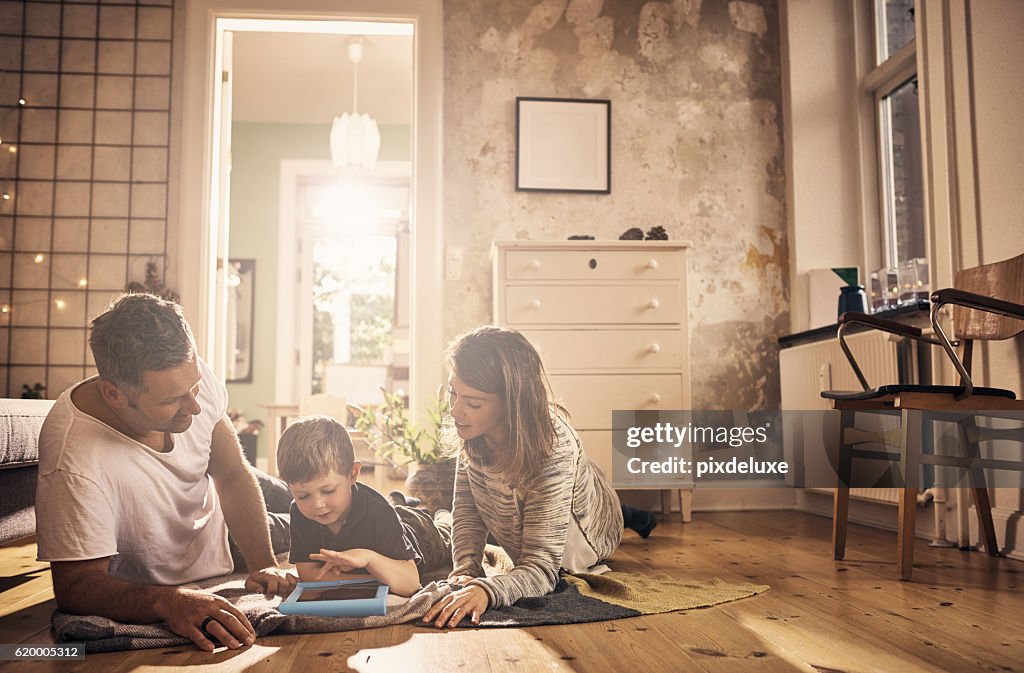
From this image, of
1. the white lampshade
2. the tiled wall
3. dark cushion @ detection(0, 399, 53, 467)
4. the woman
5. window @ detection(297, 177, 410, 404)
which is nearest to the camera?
the woman

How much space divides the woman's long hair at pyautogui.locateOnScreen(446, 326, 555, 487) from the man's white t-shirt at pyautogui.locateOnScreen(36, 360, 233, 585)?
53cm

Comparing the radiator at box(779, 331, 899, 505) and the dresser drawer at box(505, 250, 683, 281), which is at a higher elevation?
the dresser drawer at box(505, 250, 683, 281)

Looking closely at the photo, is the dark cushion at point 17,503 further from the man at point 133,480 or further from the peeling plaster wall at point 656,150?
the peeling plaster wall at point 656,150

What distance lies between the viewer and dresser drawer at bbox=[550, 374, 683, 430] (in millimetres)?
3180

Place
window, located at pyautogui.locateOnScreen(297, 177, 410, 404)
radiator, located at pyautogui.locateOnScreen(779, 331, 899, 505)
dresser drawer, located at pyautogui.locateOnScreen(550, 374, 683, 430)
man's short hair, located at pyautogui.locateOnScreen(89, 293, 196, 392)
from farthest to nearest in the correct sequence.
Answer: window, located at pyautogui.locateOnScreen(297, 177, 410, 404) < dresser drawer, located at pyautogui.locateOnScreen(550, 374, 683, 430) < radiator, located at pyautogui.locateOnScreen(779, 331, 899, 505) < man's short hair, located at pyautogui.locateOnScreen(89, 293, 196, 392)

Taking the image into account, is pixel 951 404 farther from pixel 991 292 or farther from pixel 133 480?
pixel 133 480

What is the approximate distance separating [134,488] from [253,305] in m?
5.07

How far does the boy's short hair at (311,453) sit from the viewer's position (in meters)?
1.56

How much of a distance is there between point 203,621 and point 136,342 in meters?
0.50

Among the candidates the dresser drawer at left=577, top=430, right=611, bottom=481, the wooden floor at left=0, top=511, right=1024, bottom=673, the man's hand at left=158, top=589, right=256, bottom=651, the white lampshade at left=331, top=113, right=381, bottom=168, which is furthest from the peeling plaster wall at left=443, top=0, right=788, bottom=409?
the man's hand at left=158, top=589, right=256, bottom=651

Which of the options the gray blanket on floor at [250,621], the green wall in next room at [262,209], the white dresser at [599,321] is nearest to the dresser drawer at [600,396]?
the white dresser at [599,321]

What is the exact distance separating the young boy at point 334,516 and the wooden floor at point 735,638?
0.12 m

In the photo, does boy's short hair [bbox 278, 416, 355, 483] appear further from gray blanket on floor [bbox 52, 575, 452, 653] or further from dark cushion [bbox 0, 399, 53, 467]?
dark cushion [bbox 0, 399, 53, 467]

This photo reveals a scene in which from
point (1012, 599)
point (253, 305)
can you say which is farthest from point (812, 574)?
point (253, 305)
